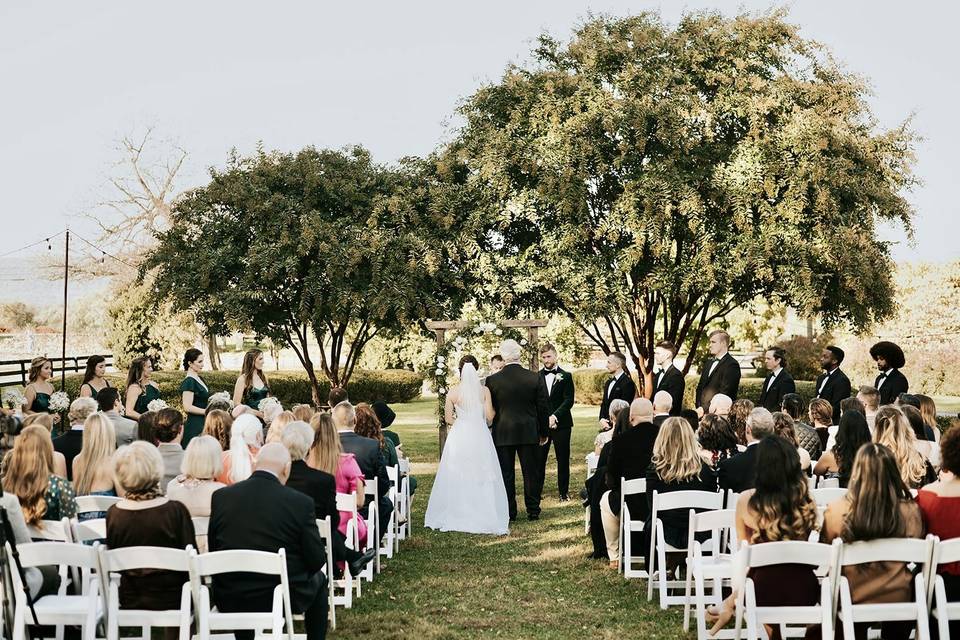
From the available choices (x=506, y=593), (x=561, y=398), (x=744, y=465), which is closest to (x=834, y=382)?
(x=561, y=398)

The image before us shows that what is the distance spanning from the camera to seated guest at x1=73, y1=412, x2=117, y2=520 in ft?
23.1

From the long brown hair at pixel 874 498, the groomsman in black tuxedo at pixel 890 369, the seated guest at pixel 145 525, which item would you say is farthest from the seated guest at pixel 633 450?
the seated guest at pixel 145 525

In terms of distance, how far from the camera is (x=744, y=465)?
24.2 feet

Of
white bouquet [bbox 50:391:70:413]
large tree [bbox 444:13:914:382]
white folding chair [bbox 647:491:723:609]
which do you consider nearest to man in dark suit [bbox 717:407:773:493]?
white folding chair [bbox 647:491:723:609]

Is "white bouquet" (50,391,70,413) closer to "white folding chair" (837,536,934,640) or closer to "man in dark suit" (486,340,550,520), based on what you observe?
"man in dark suit" (486,340,550,520)

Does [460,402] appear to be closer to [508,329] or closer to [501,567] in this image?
[501,567]

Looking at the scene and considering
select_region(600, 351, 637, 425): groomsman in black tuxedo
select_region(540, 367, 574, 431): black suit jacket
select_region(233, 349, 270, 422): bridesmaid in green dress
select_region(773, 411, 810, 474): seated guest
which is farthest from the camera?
select_region(540, 367, 574, 431): black suit jacket

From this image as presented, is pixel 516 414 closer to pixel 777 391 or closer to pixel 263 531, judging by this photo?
pixel 777 391

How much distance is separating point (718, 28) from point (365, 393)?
19.7 m

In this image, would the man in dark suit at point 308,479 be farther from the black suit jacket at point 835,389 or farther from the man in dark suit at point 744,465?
the black suit jacket at point 835,389

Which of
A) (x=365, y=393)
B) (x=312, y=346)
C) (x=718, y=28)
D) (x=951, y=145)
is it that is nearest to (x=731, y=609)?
(x=718, y=28)

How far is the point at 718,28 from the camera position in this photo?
63.3 feet

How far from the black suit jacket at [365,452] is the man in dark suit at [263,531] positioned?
289 cm

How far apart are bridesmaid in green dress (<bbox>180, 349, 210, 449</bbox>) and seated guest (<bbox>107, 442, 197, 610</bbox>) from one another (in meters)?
5.90
